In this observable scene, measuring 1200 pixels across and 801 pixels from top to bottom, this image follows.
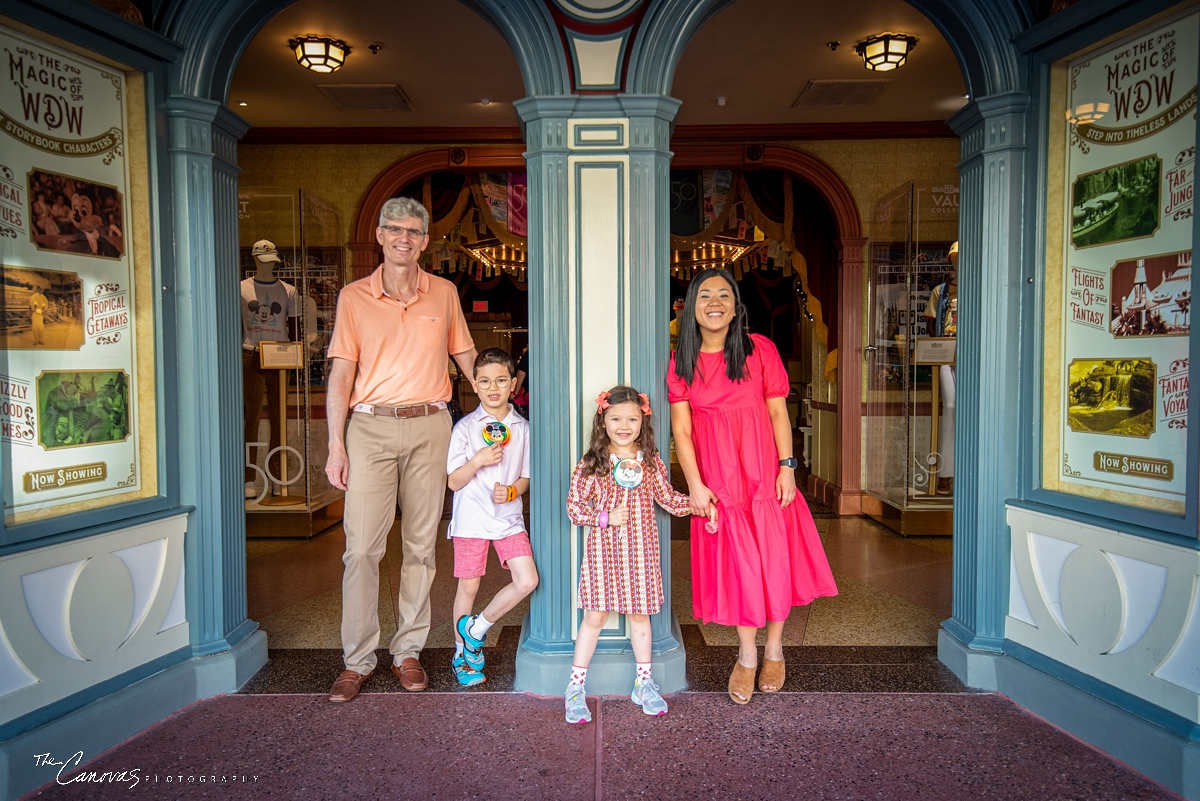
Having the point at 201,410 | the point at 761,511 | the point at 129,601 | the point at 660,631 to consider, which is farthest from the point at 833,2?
the point at 129,601

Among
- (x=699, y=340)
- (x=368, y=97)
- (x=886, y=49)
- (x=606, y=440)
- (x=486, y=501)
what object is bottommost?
(x=486, y=501)

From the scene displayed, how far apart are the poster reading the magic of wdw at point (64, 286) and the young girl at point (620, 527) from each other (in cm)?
166

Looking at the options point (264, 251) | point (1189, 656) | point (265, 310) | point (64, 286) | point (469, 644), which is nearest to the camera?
point (1189, 656)

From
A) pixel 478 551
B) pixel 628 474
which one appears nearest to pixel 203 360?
pixel 478 551

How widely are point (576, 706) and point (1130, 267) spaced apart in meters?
2.36

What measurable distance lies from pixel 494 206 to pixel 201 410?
435 cm

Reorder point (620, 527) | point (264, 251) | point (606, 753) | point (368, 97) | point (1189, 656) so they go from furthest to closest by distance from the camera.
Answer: point (368, 97) < point (264, 251) < point (620, 527) < point (606, 753) < point (1189, 656)

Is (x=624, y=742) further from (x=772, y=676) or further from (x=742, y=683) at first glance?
(x=772, y=676)

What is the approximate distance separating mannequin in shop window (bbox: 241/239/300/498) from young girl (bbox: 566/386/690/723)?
356cm

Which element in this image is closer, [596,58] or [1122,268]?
[1122,268]

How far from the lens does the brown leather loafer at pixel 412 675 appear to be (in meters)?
2.84

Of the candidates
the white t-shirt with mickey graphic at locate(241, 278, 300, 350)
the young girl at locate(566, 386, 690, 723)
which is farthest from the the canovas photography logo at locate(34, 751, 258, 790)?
the white t-shirt with mickey graphic at locate(241, 278, 300, 350)

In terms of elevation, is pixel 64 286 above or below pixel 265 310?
below

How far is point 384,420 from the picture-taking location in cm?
282
